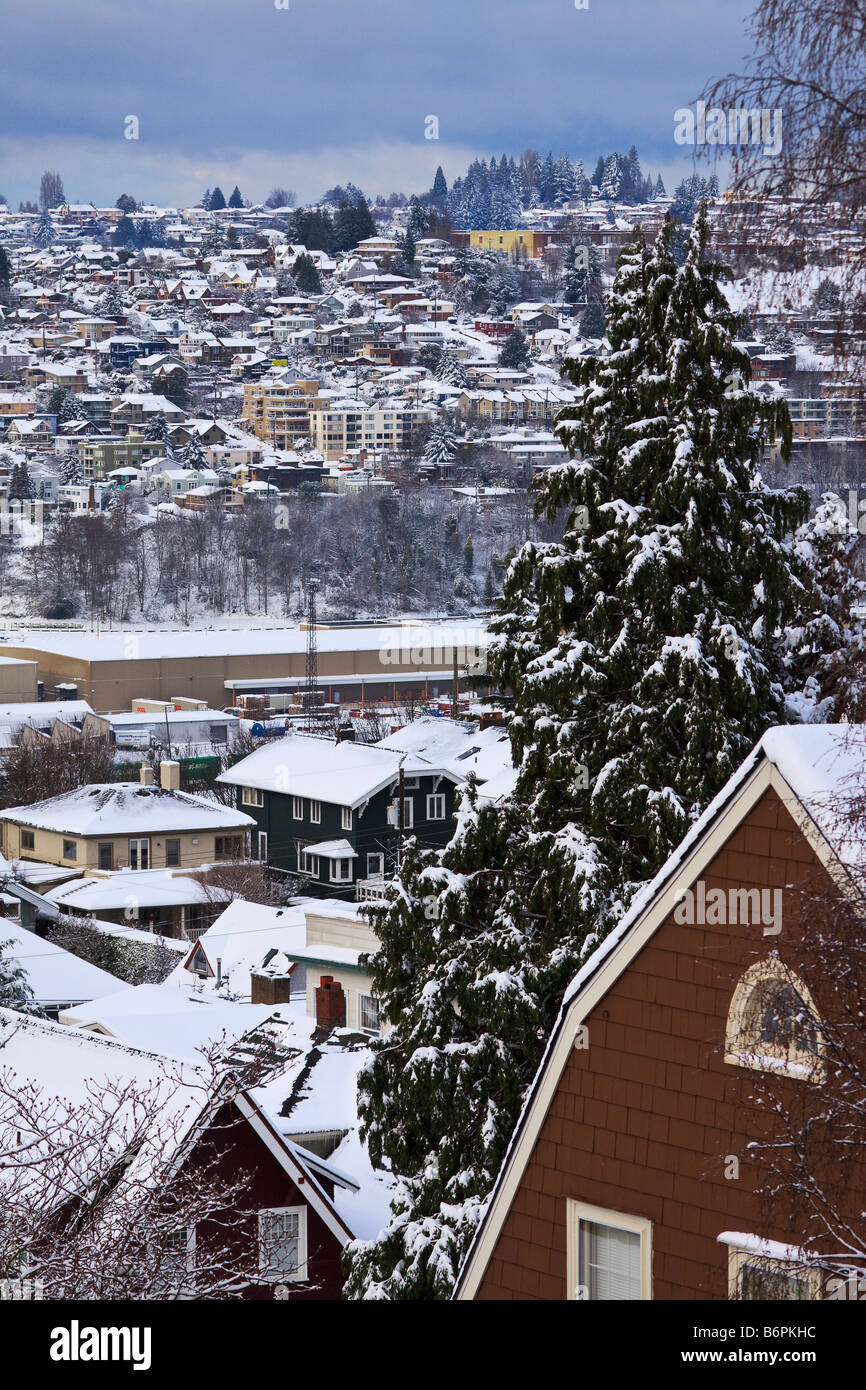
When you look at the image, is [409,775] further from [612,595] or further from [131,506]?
[131,506]

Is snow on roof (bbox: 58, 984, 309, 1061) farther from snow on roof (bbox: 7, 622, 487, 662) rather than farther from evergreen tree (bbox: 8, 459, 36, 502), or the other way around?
evergreen tree (bbox: 8, 459, 36, 502)

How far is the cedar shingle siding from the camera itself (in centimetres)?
565

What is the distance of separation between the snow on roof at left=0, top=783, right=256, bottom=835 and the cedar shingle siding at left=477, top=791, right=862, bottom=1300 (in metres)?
34.7

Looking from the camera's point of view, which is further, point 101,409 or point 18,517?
point 101,409

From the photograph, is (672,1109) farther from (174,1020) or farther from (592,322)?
(592,322)

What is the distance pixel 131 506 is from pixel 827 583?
118m

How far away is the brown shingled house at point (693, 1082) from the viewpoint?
5.30 metres

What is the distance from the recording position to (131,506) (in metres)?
126

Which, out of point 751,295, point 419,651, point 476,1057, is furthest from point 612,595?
point 419,651

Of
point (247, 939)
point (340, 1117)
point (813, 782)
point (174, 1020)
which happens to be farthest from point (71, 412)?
point (813, 782)

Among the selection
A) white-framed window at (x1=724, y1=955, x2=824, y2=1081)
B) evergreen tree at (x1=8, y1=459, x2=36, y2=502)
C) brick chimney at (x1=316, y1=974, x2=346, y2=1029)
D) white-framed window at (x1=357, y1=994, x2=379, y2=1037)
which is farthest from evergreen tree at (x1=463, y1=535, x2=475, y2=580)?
white-framed window at (x1=724, y1=955, x2=824, y2=1081)

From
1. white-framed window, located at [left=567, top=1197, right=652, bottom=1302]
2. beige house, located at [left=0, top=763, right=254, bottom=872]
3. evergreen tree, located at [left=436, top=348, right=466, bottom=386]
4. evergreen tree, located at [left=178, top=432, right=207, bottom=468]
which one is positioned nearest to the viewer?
white-framed window, located at [left=567, top=1197, right=652, bottom=1302]

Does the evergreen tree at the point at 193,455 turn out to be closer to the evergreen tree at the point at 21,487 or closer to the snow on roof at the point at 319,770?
the evergreen tree at the point at 21,487

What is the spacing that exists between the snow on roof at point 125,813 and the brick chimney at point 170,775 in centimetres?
314
